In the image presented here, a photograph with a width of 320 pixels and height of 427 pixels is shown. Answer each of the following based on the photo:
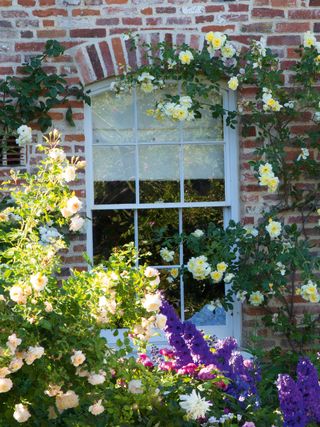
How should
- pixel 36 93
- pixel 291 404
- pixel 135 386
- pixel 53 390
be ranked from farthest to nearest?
pixel 36 93 → pixel 135 386 → pixel 291 404 → pixel 53 390

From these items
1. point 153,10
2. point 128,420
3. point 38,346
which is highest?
point 153,10

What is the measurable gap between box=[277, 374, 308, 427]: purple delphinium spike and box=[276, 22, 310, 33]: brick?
322 cm

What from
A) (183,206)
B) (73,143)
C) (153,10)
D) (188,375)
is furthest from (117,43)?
(188,375)

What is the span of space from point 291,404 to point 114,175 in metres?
2.99

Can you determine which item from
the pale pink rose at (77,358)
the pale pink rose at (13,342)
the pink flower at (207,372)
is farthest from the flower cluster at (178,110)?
the pale pink rose at (13,342)

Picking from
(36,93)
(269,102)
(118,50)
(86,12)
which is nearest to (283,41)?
(269,102)

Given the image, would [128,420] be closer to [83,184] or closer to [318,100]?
[83,184]

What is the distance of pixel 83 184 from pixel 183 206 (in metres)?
0.70

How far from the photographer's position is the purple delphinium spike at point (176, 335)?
4199 millimetres

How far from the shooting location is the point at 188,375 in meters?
4.23

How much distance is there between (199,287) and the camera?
6344 mm

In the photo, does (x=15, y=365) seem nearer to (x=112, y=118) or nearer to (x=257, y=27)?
(x=112, y=118)

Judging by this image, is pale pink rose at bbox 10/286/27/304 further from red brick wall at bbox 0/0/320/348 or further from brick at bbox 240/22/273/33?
brick at bbox 240/22/273/33

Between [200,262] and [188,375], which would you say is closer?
[188,375]
